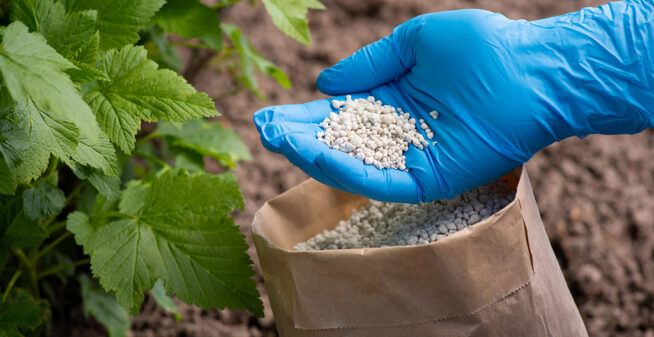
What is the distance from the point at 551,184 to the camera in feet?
6.45

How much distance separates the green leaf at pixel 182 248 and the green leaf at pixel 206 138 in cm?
35

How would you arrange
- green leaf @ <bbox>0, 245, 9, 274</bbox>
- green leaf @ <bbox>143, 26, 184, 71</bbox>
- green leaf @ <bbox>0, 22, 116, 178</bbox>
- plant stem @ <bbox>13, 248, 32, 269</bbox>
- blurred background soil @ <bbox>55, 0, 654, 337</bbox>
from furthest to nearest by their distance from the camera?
blurred background soil @ <bbox>55, 0, 654, 337</bbox> < green leaf @ <bbox>143, 26, 184, 71</bbox> < plant stem @ <bbox>13, 248, 32, 269</bbox> < green leaf @ <bbox>0, 245, 9, 274</bbox> < green leaf @ <bbox>0, 22, 116, 178</bbox>

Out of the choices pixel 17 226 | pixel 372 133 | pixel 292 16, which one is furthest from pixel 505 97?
pixel 17 226

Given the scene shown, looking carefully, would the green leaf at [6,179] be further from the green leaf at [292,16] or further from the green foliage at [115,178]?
the green leaf at [292,16]

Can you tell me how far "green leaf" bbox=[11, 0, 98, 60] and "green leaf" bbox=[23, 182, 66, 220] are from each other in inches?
9.8

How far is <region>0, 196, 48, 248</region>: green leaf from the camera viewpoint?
107cm

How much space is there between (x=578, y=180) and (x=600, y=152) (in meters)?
0.16

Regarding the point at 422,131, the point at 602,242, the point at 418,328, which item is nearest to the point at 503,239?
the point at 418,328

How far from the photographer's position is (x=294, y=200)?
3.93 ft

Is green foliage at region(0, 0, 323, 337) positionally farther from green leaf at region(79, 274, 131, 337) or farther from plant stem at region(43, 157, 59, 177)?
green leaf at region(79, 274, 131, 337)

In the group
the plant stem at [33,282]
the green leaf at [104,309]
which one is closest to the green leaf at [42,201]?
the plant stem at [33,282]

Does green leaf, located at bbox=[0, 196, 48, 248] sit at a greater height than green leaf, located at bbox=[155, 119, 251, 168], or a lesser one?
greater

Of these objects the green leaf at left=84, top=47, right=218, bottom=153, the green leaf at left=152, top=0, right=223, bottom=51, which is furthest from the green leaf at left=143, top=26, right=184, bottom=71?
the green leaf at left=84, top=47, right=218, bottom=153

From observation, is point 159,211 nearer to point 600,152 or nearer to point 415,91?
point 415,91
